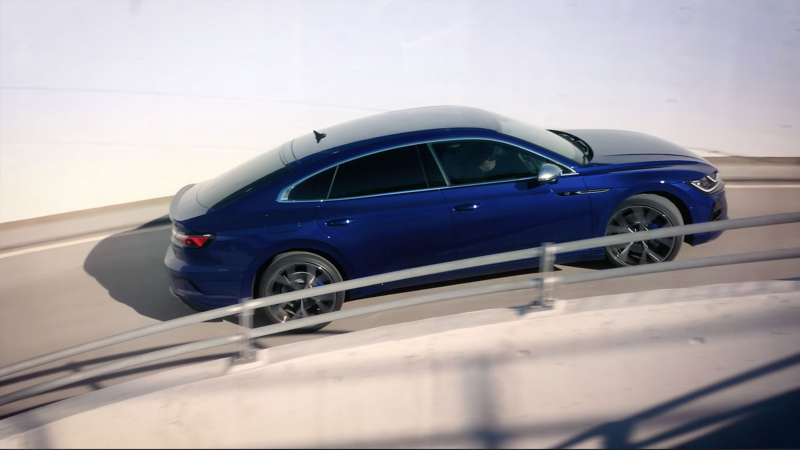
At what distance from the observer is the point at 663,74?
7824 mm

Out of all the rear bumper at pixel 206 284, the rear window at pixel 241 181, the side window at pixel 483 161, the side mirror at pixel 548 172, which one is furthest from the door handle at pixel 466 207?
the rear bumper at pixel 206 284

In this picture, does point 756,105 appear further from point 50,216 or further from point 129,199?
point 50,216

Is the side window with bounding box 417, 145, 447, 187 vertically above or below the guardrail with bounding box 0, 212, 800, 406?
above

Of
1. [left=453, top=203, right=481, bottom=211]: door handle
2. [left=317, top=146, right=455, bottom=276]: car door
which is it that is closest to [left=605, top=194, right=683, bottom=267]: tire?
[left=453, top=203, right=481, bottom=211]: door handle

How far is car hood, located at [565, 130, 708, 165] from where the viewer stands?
203 inches

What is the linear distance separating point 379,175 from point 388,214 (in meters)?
0.33

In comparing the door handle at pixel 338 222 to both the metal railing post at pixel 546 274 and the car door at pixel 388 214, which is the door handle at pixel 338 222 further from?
the metal railing post at pixel 546 274

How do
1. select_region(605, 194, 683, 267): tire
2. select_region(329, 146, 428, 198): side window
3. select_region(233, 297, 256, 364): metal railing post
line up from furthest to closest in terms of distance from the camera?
select_region(605, 194, 683, 267): tire < select_region(329, 146, 428, 198): side window < select_region(233, 297, 256, 364): metal railing post

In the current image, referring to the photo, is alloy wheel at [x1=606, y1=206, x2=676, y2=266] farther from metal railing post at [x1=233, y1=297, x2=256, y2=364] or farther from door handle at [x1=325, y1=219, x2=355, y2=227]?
metal railing post at [x1=233, y1=297, x2=256, y2=364]

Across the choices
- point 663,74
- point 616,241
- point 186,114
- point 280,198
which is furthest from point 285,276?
point 663,74

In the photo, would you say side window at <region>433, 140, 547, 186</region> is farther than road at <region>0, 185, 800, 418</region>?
No

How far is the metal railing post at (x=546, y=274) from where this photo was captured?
3688 mm

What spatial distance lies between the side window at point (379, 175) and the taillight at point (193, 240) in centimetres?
98

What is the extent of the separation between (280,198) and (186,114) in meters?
3.73
